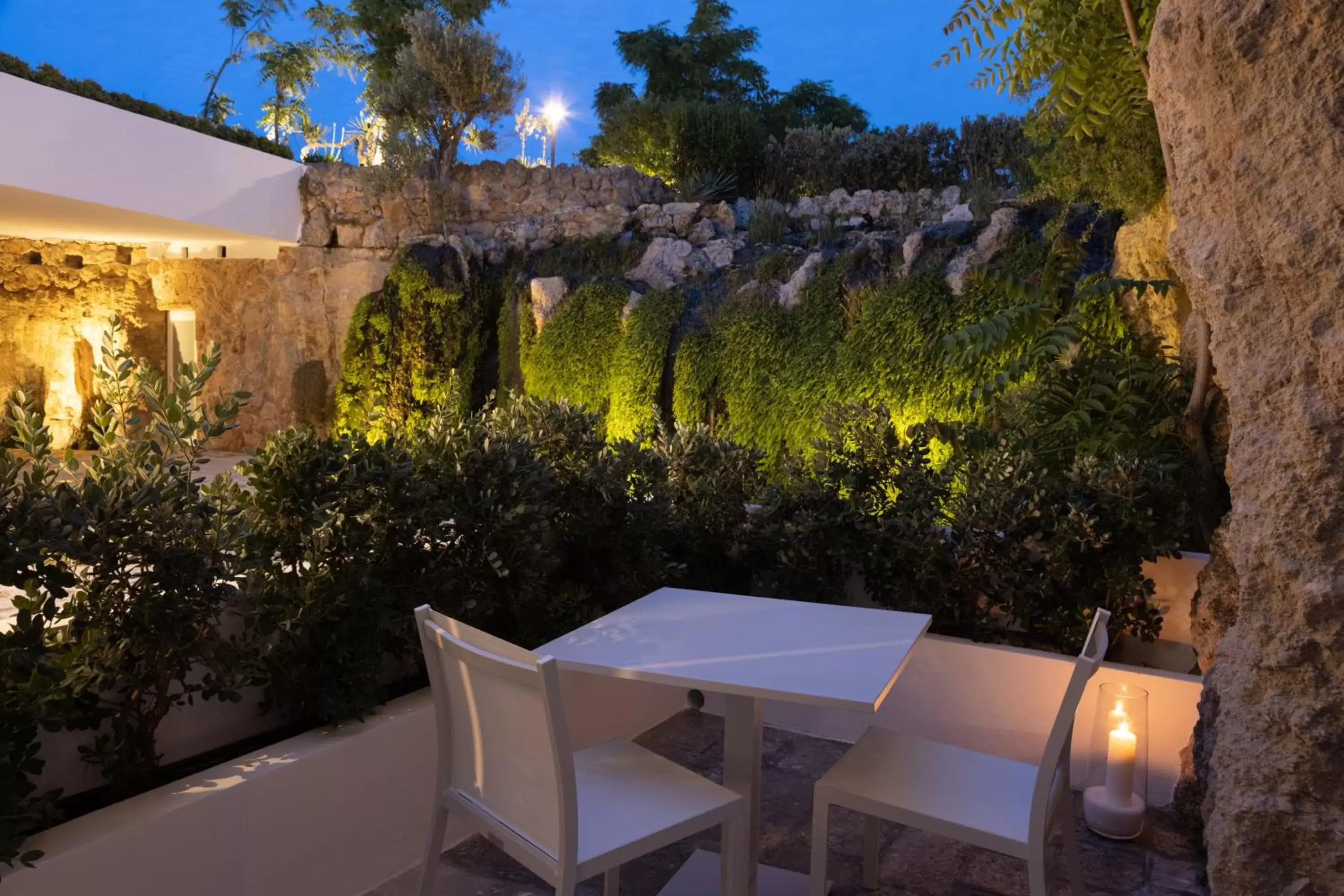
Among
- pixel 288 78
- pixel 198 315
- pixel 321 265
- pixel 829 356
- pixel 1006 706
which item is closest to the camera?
pixel 1006 706

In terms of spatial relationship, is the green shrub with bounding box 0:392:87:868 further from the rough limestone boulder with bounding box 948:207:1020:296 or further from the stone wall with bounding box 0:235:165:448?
the stone wall with bounding box 0:235:165:448

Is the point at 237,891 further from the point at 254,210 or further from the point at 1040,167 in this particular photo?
the point at 254,210

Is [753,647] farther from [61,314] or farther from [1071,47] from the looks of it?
[61,314]

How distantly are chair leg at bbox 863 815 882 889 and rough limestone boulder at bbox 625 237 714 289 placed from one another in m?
6.28

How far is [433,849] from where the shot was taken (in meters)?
2.06

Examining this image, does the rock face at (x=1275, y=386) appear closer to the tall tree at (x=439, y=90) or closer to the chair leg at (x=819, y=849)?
the chair leg at (x=819, y=849)

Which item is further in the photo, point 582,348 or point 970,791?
point 582,348

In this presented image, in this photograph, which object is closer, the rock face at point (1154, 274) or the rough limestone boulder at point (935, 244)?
the rock face at point (1154, 274)

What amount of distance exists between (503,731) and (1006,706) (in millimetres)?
2137

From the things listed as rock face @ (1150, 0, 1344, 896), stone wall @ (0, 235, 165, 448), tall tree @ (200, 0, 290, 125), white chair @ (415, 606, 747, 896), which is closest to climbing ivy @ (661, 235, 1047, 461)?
rock face @ (1150, 0, 1344, 896)

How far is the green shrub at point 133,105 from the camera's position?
7359 millimetres

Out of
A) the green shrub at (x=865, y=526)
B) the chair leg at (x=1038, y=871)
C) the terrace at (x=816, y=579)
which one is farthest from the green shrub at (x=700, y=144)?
the chair leg at (x=1038, y=871)

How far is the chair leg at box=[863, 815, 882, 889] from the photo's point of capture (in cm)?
249

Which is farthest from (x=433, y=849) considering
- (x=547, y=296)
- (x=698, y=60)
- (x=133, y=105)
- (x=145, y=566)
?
(x=698, y=60)
